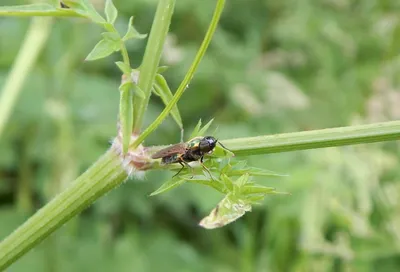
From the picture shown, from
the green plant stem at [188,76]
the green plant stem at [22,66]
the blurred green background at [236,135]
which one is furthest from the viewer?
the blurred green background at [236,135]

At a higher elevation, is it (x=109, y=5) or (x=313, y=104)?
(x=109, y=5)

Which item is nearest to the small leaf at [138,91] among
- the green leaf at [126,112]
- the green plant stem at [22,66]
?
the green leaf at [126,112]

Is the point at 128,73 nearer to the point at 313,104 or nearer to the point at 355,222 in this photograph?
the point at 355,222

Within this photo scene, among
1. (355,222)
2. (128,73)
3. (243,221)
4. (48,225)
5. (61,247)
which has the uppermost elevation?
(128,73)

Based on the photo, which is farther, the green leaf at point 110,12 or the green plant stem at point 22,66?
the green plant stem at point 22,66

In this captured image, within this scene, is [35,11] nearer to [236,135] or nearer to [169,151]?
[169,151]

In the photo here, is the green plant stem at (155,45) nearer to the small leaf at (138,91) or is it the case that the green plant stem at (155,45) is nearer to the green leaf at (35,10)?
the small leaf at (138,91)

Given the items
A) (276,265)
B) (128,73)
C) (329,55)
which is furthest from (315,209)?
(128,73)
